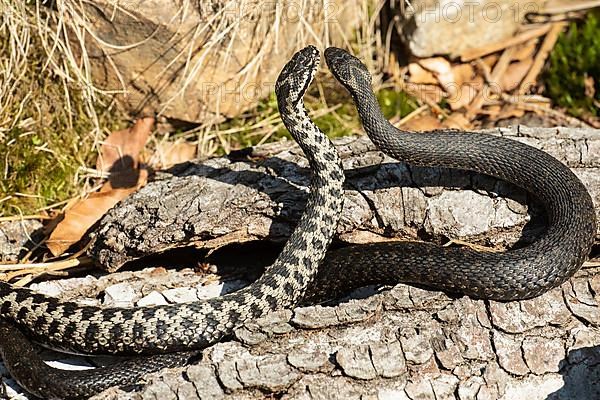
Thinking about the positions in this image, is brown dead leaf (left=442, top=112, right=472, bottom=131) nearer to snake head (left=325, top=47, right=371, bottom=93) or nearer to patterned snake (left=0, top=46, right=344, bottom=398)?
snake head (left=325, top=47, right=371, bottom=93)

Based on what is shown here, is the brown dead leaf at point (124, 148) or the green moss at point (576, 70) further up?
the green moss at point (576, 70)

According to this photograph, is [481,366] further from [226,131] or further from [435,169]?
[226,131]

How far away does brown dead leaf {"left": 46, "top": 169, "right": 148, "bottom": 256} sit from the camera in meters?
6.87

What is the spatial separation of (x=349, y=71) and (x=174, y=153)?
243 centimetres

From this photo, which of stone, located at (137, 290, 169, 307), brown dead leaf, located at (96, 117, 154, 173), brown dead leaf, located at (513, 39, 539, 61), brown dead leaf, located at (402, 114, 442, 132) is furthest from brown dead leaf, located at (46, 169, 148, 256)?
brown dead leaf, located at (513, 39, 539, 61)

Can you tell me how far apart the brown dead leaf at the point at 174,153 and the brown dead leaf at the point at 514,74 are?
376 centimetres

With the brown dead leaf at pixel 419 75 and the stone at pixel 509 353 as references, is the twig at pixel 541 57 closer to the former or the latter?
the brown dead leaf at pixel 419 75

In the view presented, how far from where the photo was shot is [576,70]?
9.12m

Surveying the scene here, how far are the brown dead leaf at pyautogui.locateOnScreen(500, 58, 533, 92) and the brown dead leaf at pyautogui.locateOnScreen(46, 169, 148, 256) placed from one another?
4.52 meters

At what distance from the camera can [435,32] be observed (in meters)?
8.95

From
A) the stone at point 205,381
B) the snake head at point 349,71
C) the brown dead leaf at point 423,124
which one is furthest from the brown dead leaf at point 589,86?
the stone at point 205,381

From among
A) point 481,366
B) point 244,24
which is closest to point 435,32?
point 244,24

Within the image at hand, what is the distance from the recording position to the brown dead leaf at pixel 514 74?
9.20m

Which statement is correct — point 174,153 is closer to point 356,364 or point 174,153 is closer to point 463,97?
point 463,97
